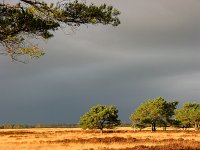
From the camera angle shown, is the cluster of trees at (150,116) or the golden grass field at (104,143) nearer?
the golden grass field at (104,143)

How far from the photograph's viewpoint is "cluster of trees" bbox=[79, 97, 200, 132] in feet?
334

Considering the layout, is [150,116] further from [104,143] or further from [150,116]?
[104,143]

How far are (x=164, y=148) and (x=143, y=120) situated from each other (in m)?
79.0

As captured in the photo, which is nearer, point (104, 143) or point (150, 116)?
point (104, 143)

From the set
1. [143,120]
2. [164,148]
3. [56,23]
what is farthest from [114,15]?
[143,120]

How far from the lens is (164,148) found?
112ft

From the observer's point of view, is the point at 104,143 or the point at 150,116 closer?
the point at 104,143

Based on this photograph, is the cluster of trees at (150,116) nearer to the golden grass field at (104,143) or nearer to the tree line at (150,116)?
the tree line at (150,116)

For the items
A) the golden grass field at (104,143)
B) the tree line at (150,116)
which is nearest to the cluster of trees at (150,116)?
the tree line at (150,116)

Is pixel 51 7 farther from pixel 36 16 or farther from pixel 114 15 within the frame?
pixel 114 15

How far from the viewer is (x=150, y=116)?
372 ft

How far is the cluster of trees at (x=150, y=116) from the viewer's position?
334ft

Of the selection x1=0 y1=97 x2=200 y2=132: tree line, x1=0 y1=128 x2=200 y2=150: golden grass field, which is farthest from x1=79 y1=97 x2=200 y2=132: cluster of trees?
x1=0 y1=128 x2=200 y2=150: golden grass field

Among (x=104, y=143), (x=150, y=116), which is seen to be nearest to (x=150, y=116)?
(x=150, y=116)
